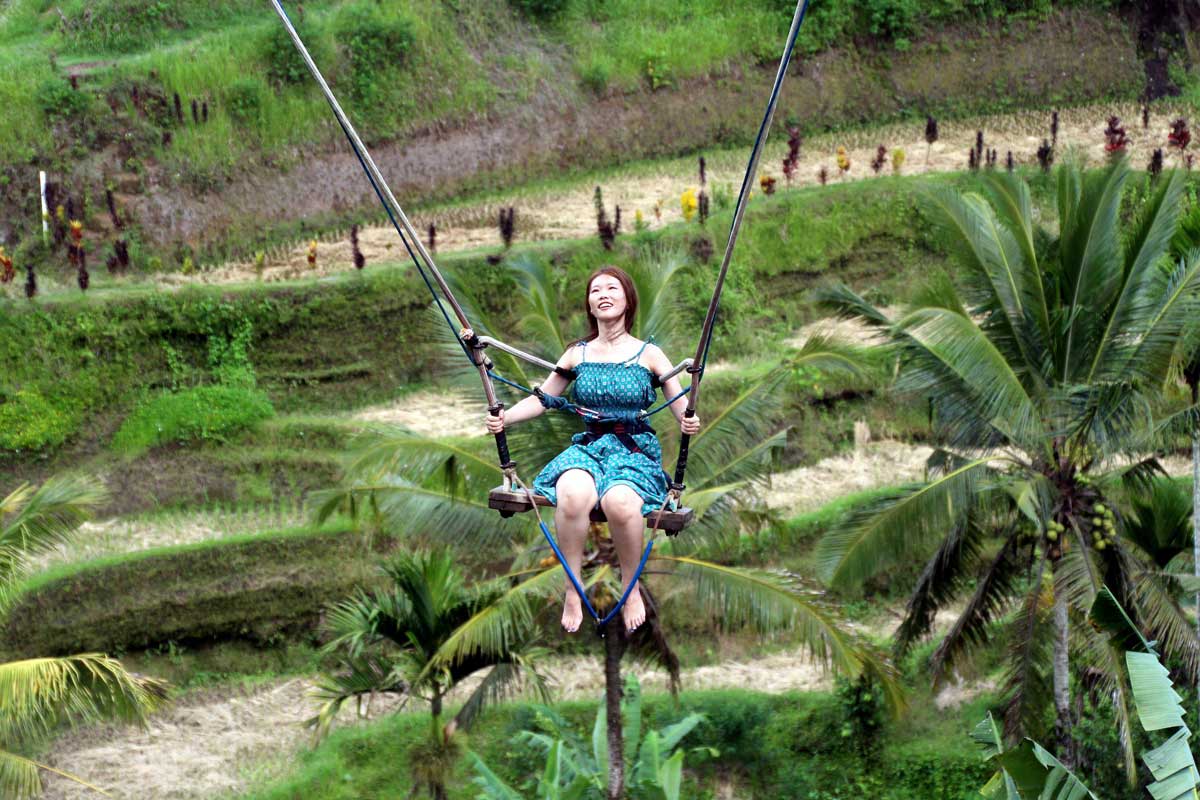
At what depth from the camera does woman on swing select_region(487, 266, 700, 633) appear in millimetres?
7195

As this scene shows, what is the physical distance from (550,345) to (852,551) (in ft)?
8.72

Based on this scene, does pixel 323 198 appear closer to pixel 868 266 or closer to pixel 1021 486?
Result: pixel 868 266

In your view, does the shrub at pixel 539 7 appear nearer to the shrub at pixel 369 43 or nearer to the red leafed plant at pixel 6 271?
the shrub at pixel 369 43

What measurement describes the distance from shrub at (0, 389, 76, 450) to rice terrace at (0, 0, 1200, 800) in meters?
0.04

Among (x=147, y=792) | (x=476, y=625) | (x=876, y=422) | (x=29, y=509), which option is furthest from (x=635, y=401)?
(x=876, y=422)

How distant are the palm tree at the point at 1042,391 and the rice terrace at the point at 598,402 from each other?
4cm

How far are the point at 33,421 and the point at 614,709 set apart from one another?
815cm

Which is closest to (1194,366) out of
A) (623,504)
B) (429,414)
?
(623,504)

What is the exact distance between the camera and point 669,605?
16.6 m

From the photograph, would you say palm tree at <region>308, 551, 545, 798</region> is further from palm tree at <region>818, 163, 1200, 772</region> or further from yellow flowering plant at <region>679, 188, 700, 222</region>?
yellow flowering plant at <region>679, 188, 700, 222</region>

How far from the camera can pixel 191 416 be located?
18.4 metres

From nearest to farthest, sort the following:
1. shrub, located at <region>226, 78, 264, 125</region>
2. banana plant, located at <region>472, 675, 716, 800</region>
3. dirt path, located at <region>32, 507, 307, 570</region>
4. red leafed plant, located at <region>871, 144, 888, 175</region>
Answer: banana plant, located at <region>472, 675, 716, 800</region>, dirt path, located at <region>32, 507, 307, 570</region>, shrub, located at <region>226, 78, 264, 125</region>, red leafed plant, located at <region>871, 144, 888, 175</region>

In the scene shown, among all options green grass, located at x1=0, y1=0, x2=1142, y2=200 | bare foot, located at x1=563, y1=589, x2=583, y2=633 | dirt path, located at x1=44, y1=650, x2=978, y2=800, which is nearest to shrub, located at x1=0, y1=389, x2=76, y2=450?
dirt path, located at x1=44, y1=650, x2=978, y2=800

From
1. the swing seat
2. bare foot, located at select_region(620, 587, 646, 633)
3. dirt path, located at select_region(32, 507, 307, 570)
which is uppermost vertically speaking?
the swing seat
